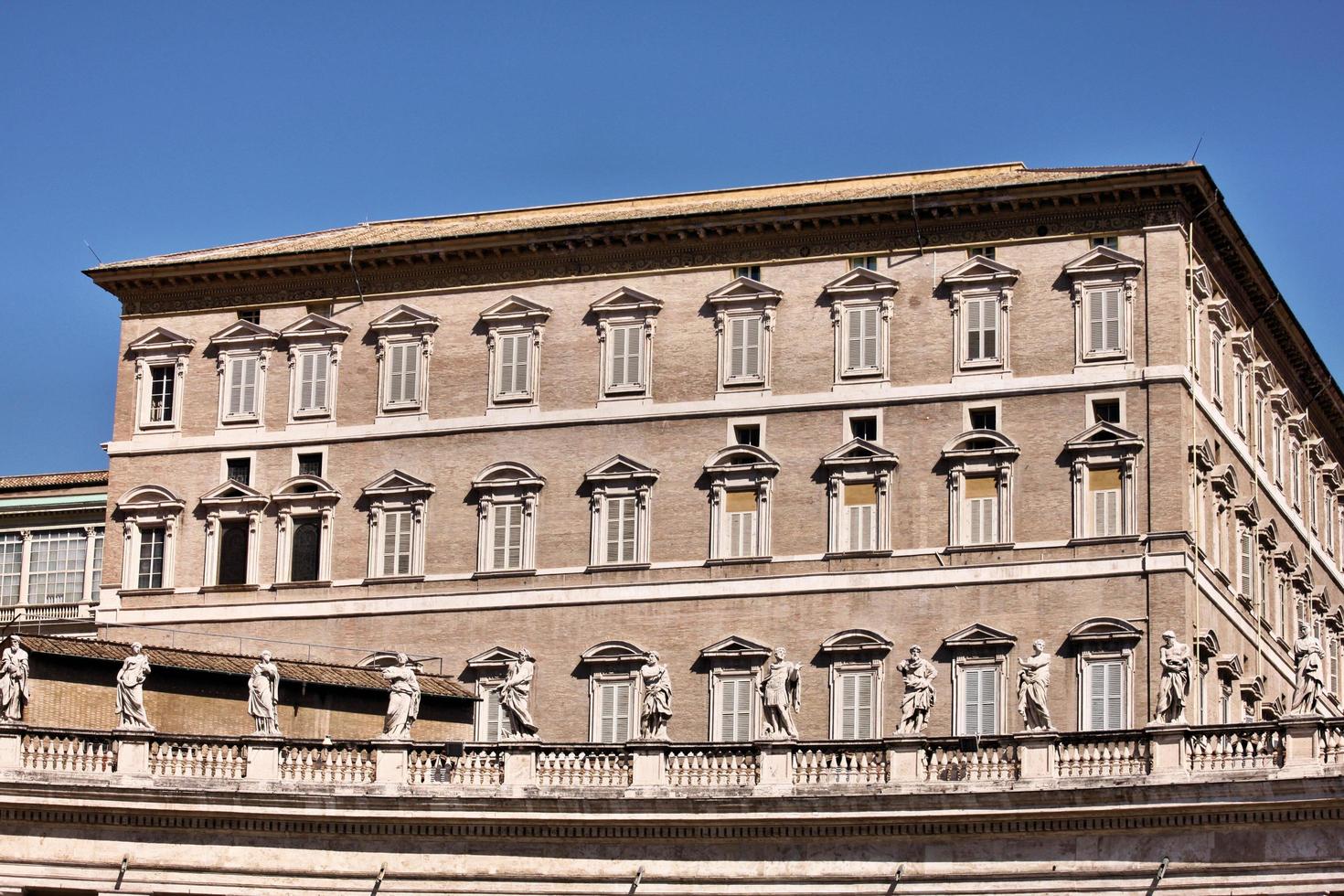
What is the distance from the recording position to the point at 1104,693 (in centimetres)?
6931

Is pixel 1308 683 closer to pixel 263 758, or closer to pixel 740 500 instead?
pixel 263 758

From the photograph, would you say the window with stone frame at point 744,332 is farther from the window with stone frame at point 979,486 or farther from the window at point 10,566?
the window at point 10,566

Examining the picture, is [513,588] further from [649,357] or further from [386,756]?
[386,756]

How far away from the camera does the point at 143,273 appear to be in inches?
3187

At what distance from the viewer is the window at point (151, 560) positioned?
79.0 m

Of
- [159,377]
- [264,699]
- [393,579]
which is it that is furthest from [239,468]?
[264,699]

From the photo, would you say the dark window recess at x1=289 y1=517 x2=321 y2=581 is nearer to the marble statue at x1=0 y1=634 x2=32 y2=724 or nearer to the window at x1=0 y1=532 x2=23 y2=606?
the window at x1=0 y1=532 x2=23 y2=606

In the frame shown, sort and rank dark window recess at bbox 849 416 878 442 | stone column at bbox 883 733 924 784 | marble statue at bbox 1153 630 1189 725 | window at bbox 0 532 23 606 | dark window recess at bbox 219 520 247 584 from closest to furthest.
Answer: marble statue at bbox 1153 630 1189 725 < stone column at bbox 883 733 924 784 < dark window recess at bbox 849 416 878 442 < dark window recess at bbox 219 520 247 584 < window at bbox 0 532 23 606

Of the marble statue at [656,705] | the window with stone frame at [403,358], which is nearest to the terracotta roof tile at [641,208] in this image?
the window with stone frame at [403,358]

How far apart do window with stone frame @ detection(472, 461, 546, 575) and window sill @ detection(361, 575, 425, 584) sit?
1.67 meters

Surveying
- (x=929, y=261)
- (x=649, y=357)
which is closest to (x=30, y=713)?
(x=649, y=357)

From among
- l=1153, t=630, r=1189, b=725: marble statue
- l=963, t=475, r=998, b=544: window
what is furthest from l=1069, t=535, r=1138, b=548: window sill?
l=1153, t=630, r=1189, b=725: marble statue

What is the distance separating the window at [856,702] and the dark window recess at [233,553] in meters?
16.6

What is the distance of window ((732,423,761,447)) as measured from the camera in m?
74.3
